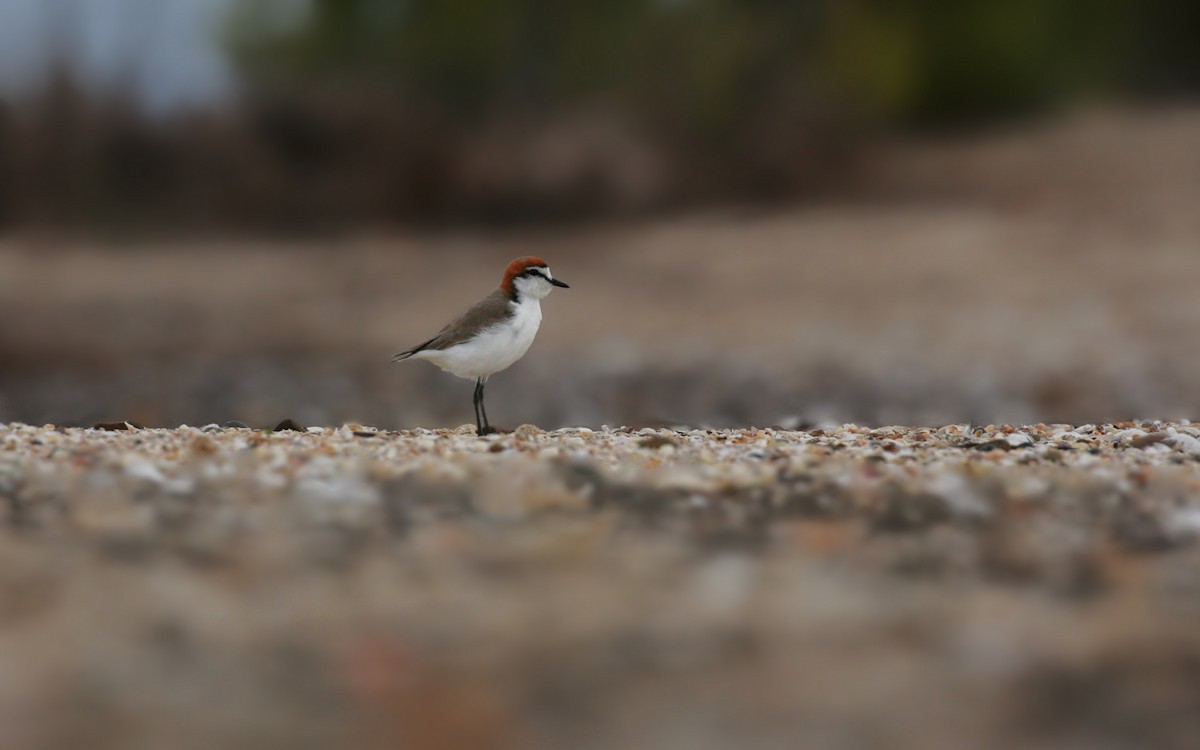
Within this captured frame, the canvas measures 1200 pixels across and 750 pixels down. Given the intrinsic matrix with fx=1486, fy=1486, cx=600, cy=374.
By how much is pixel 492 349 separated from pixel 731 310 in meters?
9.35

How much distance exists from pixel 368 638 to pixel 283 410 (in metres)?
8.68

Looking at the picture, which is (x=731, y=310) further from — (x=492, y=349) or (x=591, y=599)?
(x=591, y=599)

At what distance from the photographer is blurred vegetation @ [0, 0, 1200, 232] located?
60.1 ft

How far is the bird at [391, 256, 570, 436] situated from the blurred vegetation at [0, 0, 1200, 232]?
41.9 feet

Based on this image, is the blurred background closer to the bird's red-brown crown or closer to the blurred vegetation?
the blurred vegetation

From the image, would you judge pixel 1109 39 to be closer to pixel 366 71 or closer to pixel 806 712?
pixel 366 71

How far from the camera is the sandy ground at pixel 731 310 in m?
11.3

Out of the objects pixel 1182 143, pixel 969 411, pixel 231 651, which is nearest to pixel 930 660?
pixel 231 651

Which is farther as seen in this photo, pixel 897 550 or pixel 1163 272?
pixel 1163 272

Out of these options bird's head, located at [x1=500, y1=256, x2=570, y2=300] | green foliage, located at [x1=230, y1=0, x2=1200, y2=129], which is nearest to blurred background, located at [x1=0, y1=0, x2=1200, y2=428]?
green foliage, located at [x1=230, y1=0, x2=1200, y2=129]

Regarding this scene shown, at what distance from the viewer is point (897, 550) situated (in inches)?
139

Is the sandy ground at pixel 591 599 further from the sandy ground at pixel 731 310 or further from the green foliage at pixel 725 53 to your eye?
the green foliage at pixel 725 53

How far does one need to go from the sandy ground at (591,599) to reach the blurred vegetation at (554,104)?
558 inches

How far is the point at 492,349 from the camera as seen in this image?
A: 17.0 ft
